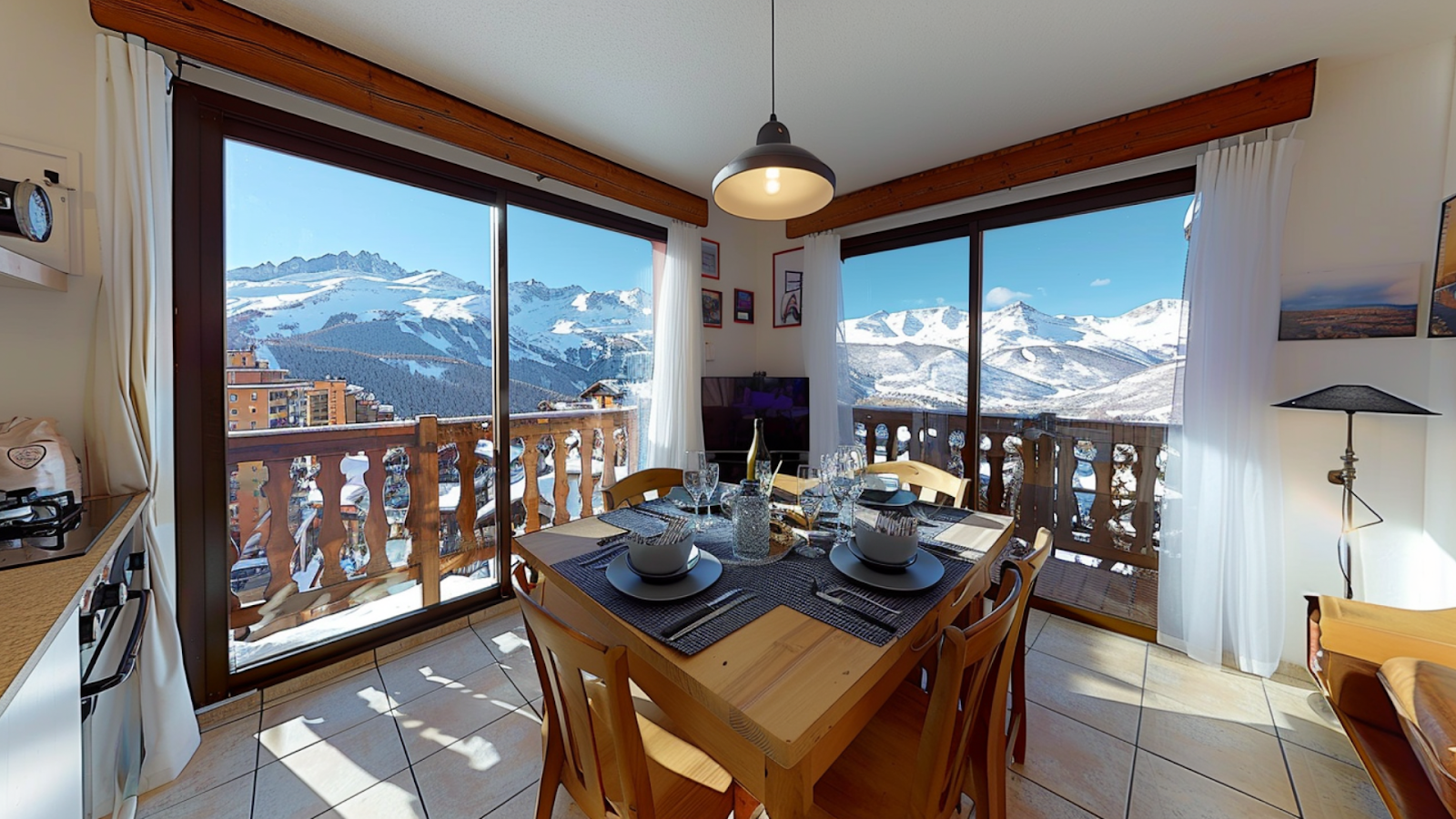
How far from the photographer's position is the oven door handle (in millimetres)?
1021

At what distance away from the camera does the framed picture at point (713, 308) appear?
3.48 meters

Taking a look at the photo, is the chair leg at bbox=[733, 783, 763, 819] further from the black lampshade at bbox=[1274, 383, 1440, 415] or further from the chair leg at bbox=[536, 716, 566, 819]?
the black lampshade at bbox=[1274, 383, 1440, 415]

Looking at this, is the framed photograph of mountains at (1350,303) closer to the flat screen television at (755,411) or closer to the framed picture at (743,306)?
the flat screen television at (755,411)

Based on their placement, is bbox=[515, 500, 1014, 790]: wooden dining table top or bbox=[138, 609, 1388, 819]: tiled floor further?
bbox=[138, 609, 1388, 819]: tiled floor

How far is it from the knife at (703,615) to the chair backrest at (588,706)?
0.17 m

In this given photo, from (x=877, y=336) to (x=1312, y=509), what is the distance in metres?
2.11

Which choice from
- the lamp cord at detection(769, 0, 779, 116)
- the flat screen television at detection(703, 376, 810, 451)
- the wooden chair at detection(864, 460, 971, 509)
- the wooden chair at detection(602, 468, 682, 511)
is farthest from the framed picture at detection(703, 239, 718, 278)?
the wooden chair at detection(864, 460, 971, 509)

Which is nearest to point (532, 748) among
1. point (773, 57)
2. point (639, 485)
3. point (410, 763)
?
point (410, 763)

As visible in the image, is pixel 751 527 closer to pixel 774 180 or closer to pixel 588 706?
pixel 588 706

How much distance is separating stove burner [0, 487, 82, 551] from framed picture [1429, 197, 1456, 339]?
13.4 feet

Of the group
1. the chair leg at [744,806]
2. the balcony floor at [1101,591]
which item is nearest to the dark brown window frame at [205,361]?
the chair leg at [744,806]

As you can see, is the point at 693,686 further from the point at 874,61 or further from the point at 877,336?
the point at 877,336

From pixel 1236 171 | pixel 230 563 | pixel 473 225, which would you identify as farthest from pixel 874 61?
pixel 230 563

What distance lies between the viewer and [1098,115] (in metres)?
2.26
